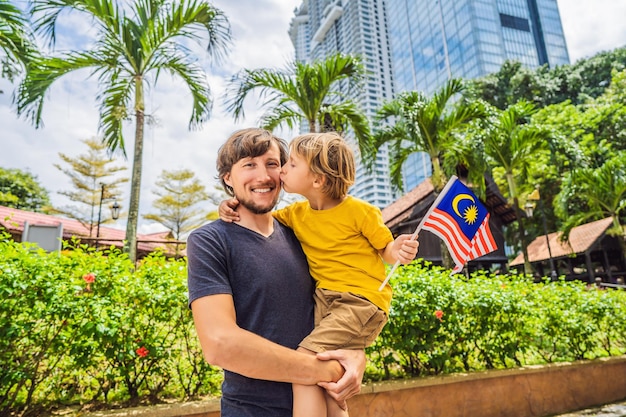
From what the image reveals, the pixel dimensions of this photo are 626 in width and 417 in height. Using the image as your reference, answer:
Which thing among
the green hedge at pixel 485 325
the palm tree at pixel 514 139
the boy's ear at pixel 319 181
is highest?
the palm tree at pixel 514 139

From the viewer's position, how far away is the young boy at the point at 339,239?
5.17 ft

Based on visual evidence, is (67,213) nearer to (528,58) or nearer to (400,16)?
(528,58)

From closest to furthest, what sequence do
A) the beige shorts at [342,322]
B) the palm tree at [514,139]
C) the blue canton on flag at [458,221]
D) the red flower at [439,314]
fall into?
the beige shorts at [342,322] < the blue canton on flag at [458,221] < the red flower at [439,314] < the palm tree at [514,139]

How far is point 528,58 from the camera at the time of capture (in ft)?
285

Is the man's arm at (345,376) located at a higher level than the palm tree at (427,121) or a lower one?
lower

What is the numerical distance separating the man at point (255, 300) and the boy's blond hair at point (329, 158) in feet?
0.45

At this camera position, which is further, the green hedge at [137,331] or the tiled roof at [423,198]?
the tiled roof at [423,198]

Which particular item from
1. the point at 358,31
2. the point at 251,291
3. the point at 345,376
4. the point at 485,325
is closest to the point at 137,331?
the point at 251,291

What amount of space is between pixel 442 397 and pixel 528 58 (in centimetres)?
10028

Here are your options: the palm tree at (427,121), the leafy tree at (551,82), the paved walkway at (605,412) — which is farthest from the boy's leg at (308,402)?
the leafy tree at (551,82)

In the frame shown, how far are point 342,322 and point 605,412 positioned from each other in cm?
565

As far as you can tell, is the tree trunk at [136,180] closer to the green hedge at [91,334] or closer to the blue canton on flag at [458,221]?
the green hedge at [91,334]

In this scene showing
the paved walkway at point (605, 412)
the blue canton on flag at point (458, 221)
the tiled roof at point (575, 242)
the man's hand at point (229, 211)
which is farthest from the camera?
the tiled roof at point (575, 242)

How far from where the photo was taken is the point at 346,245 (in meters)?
1.72
